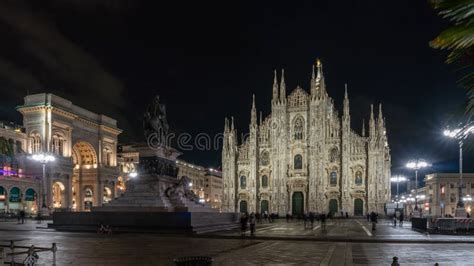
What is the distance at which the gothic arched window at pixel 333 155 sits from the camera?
80050 millimetres

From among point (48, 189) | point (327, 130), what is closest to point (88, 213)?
point (48, 189)

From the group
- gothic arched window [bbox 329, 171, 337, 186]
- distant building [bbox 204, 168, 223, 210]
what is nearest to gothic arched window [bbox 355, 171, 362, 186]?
gothic arched window [bbox 329, 171, 337, 186]

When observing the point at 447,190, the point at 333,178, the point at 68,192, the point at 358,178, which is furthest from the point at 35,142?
the point at 447,190

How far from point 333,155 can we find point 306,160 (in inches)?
182

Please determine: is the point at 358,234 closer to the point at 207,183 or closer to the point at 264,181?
the point at 264,181

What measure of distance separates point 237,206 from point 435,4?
82.7m

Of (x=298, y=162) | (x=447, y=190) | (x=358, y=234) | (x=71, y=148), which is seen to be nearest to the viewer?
(x=358, y=234)

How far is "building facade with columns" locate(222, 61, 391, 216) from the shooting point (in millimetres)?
77562

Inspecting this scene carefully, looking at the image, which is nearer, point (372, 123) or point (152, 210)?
point (152, 210)

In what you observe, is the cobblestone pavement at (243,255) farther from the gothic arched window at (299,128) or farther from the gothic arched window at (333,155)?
the gothic arched window at (299,128)

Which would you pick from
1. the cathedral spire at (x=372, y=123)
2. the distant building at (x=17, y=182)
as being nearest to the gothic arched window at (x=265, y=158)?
the cathedral spire at (x=372, y=123)

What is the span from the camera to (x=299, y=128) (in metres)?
83.1

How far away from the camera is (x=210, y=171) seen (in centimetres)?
15525

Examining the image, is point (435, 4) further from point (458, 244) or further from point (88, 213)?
point (88, 213)
